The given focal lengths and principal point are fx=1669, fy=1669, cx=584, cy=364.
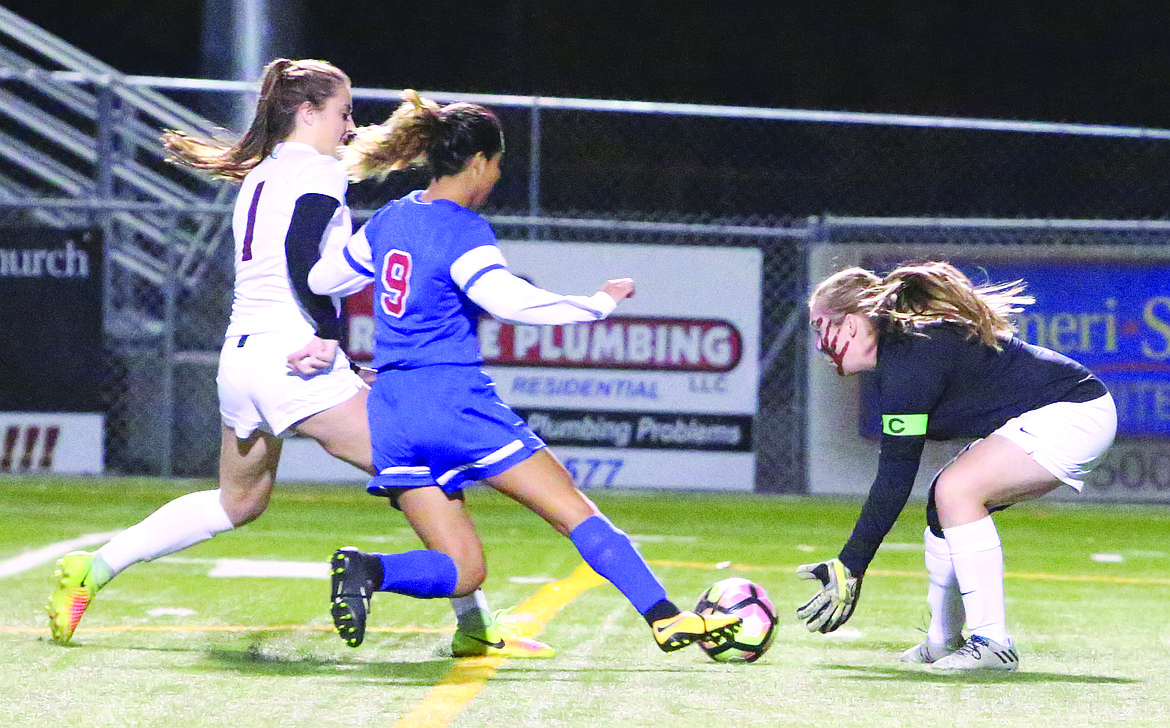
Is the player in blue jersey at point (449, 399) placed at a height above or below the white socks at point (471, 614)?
above

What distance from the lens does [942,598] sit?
5.34 m

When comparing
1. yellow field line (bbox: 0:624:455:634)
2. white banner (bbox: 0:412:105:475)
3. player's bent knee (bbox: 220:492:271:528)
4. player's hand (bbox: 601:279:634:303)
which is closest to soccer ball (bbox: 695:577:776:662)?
player's hand (bbox: 601:279:634:303)

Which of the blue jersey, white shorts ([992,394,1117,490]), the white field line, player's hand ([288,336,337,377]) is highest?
the blue jersey

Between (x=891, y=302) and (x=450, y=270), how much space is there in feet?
4.42

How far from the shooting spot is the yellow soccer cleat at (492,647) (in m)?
5.24

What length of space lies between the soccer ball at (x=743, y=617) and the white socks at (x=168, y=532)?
1.68 metres

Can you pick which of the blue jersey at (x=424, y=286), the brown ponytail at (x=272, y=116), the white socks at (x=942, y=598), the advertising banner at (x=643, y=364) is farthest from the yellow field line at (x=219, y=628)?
the advertising banner at (x=643, y=364)

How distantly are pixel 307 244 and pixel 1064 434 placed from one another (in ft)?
7.83

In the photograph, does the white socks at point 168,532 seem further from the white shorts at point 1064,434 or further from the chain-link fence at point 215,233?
the chain-link fence at point 215,233

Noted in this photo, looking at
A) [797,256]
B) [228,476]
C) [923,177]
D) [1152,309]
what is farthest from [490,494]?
[923,177]

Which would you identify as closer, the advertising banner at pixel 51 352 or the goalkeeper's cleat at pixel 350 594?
→ the goalkeeper's cleat at pixel 350 594

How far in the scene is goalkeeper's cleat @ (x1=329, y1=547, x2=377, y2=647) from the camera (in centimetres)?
460

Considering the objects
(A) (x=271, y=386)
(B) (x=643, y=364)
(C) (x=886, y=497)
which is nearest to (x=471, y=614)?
(A) (x=271, y=386)

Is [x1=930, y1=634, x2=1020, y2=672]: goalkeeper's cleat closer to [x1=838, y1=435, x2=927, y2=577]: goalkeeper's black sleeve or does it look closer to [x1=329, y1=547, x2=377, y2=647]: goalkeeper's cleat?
[x1=838, y1=435, x2=927, y2=577]: goalkeeper's black sleeve
